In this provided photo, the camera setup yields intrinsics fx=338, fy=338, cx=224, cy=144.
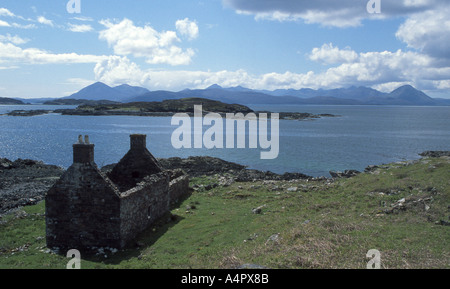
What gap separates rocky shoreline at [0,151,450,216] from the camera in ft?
104

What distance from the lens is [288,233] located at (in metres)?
16.2

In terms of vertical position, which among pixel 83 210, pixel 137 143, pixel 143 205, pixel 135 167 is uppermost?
pixel 137 143

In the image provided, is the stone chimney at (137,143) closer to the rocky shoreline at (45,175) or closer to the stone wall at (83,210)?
the stone wall at (83,210)

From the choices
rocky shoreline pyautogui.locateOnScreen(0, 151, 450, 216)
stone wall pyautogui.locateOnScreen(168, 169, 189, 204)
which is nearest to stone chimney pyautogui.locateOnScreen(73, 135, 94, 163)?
stone wall pyautogui.locateOnScreen(168, 169, 189, 204)

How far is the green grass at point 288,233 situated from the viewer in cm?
1338

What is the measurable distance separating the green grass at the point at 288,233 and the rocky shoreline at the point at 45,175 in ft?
19.1

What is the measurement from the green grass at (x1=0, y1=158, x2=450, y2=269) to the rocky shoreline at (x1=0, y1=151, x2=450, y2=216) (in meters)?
5.83

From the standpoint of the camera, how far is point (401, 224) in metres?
17.5

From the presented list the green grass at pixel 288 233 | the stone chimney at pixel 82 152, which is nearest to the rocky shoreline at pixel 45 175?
the green grass at pixel 288 233

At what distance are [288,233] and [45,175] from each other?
4068 cm

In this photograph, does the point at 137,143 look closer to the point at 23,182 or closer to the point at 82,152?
the point at 82,152

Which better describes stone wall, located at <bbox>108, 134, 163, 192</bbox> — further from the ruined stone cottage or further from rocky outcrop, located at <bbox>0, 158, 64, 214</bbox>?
rocky outcrop, located at <bbox>0, 158, 64, 214</bbox>

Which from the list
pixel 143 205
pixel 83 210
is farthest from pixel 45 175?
pixel 83 210
